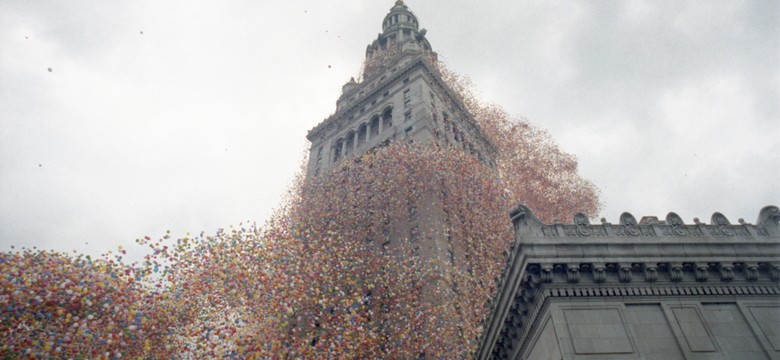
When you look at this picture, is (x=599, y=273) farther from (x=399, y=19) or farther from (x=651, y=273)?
(x=399, y=19)

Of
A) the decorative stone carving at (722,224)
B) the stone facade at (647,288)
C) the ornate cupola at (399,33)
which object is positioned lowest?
the stone facade at (647,288)

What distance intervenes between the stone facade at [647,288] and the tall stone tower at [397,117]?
92.4ft

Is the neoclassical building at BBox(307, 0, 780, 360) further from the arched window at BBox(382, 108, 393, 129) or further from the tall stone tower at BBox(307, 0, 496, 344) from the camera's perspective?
the arched window at BBox(382, 108, 393, 129)

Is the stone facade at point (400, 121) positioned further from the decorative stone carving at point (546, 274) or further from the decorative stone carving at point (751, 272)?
the decorative stone carving at point (751, 272)

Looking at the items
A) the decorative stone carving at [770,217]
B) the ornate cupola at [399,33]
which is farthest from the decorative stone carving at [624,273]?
the ornate cupola at [399,33]

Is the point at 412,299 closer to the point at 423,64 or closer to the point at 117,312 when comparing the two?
the point at 117,312

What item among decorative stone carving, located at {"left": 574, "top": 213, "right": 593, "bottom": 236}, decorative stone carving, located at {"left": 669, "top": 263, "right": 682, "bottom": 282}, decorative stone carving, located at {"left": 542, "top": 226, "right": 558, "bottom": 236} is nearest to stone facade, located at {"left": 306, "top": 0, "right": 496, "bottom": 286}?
decorative stone carving, located at {"left": 574, "top": 213, "right": 593, "bottom": 236}

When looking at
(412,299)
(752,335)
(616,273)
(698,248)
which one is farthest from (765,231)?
(412,299)

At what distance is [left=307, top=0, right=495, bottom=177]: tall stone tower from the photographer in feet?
148

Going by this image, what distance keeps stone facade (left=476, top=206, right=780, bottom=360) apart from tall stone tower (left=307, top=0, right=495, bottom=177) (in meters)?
28.2

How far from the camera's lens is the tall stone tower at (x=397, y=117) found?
45.2 meters

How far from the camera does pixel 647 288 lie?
1294 cm

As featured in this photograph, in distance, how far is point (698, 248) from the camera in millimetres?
13367

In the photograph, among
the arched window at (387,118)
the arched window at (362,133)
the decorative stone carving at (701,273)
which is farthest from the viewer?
the arched window at (362,133)
